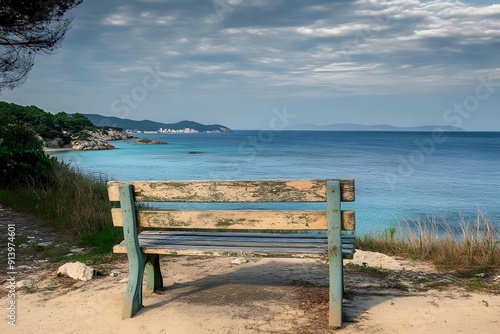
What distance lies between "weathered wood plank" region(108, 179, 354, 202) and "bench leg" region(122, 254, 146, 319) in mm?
588

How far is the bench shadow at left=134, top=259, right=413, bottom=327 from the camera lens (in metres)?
4.11

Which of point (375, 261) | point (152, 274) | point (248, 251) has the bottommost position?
point (375, 261)

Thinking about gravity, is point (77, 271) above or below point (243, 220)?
below

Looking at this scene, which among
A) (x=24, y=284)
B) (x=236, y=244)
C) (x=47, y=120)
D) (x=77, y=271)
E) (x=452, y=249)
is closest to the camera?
(x=236, y=244)

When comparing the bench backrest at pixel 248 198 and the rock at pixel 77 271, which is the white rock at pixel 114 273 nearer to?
the rock at pixel 77 271

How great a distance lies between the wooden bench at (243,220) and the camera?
11.4 ft

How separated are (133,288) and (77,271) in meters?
1.44

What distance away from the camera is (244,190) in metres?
3.53

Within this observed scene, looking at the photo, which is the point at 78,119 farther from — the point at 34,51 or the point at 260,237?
the point at 260,237

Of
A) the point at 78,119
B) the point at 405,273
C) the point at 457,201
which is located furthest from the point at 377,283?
the point at 78,119

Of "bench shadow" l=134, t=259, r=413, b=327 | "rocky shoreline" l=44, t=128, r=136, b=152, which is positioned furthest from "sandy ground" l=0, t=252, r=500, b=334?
"rocky shoreline" l=44, t=128, r=136, b=152

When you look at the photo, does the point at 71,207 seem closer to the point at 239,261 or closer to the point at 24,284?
the point at 24,284

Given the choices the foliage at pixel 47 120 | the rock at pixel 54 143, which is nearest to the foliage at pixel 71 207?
the foliage at pixel 47 120

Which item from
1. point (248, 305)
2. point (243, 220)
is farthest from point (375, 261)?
point (243, 220)
